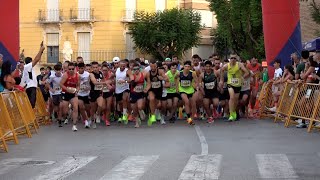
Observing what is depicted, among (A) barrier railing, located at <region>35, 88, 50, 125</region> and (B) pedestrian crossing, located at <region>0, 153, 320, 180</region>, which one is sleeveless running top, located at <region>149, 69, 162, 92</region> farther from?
(B) pedestrian crossing, located at <region>0, 153, 320, 180</region>

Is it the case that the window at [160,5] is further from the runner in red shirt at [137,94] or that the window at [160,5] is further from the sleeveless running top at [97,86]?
the runner in red shirt at [137,94]

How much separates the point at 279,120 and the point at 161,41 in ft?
106

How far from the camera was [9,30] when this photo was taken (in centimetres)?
1939

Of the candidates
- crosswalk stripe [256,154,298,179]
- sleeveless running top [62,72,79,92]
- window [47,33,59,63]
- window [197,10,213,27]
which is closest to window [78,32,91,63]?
window [47,33,59,63]

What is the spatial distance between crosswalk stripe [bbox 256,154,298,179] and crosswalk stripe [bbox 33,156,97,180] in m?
3.05

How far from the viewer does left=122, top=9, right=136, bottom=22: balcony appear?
52.2 m

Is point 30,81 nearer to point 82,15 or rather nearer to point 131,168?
point 131,168

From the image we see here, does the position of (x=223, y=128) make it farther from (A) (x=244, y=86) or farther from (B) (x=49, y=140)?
(B) (x=49, y=140)

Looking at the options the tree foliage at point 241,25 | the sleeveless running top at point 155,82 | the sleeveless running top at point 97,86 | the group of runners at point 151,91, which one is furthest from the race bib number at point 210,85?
the tree foliage at point 241,25

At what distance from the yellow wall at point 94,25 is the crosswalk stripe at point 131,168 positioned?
40.5 metres

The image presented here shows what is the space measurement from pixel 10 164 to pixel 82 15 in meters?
41.4

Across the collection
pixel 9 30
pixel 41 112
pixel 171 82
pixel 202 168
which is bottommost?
pixel 202 168

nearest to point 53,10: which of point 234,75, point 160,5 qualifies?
point 160,5

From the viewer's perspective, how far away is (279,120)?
19516mm
